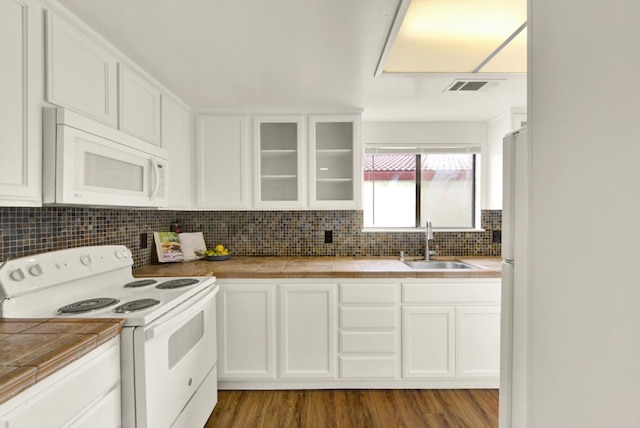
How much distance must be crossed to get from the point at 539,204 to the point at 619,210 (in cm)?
23

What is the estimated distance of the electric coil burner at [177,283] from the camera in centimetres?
179

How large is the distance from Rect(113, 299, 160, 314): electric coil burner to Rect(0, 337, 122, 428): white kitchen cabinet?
15 centimetres

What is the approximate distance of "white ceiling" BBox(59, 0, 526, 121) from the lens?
4.39ft

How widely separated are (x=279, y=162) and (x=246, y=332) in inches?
54.7

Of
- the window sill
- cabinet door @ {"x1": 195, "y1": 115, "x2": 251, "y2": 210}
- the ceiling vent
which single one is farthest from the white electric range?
the ceiling vent

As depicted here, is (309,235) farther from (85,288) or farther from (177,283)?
(85,288)

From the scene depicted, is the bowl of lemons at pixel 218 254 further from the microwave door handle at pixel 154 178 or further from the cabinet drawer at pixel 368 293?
the cabinet drawer at pixel 368 293

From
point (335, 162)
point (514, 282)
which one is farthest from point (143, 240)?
point (514, 282)

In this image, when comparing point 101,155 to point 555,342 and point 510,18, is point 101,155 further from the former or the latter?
point 510,18

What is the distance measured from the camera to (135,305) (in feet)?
4.66

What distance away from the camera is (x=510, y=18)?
4.44 ft

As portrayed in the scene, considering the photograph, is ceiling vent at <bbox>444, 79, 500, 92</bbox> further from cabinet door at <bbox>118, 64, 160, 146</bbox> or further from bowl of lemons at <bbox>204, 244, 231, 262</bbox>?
bowl of lemons at <bbox>204, 244, 231, 262</bbox>

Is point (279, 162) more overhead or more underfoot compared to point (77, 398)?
more overhead

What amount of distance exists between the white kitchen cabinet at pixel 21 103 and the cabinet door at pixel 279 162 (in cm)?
151
